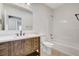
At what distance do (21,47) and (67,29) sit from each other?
2.56ft

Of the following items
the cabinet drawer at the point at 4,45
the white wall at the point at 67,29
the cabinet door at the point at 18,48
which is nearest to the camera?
the cabinet drawer at the point at 4,45

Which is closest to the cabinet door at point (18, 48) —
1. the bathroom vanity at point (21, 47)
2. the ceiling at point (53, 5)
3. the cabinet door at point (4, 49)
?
the bathroom vanity at point (21, 47)

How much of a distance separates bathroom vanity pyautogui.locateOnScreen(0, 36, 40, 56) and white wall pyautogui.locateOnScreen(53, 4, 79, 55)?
343 mm

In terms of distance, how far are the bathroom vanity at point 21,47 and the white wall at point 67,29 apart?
34 cm

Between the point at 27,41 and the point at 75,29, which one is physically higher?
the point at 75,29

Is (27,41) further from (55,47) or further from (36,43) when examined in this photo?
(55,47)

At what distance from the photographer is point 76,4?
1.38 metres

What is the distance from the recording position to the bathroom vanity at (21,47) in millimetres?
1219

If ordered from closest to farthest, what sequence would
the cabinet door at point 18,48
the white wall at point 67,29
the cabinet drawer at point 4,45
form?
the cabinet drawer at point 4,45, the cabinet door at point 18,48, the white wall at point 67,29

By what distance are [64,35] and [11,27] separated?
34.0 inches

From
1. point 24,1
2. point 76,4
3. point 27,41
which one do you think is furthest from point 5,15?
point 76,4

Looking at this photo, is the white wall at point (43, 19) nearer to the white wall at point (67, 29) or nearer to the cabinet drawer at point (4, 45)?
the white wall at point (67, 29)

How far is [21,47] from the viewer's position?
140 cm

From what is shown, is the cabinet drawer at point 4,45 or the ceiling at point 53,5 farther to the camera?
the ceiling at point 53,5
